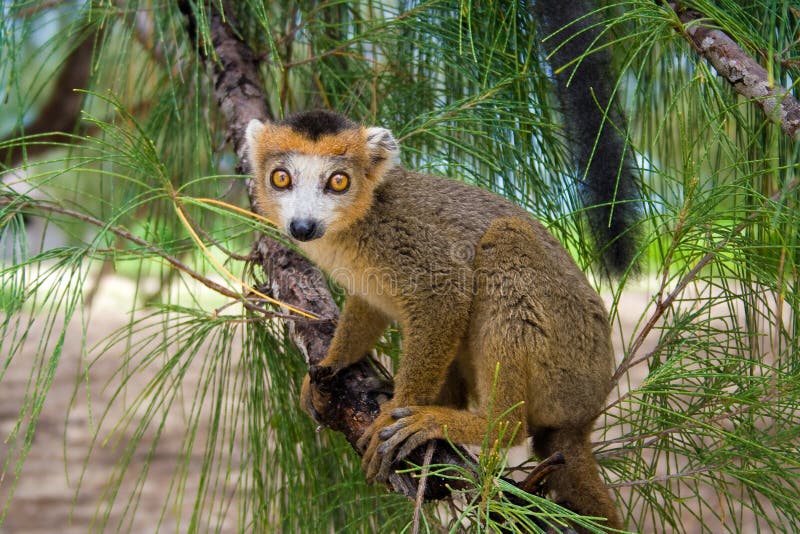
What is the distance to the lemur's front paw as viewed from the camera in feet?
6.94

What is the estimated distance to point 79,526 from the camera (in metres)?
6.48

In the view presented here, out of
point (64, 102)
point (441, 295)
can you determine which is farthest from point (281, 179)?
point (64, 102)

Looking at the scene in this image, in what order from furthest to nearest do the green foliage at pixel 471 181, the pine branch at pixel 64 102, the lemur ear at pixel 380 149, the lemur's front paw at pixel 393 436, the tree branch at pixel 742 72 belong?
the pine branch at pixel 64 102 < the lemur ear at pixel 380 149 < the lemur's front paw at pixel 393 436 < the green foliage at pixel 471 181 < the tree branch at pixel 742 72

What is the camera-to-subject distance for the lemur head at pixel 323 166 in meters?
2.47

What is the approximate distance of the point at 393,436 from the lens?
215 centimetres

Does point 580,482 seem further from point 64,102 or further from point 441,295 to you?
point 64,102

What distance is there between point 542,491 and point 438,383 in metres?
0.44

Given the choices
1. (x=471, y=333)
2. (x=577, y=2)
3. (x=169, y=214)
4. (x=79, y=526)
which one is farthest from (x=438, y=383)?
(x=79, y=526)

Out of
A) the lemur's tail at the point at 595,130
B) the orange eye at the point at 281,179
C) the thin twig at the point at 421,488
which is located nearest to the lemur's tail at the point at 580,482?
the thin twig at the point at 421,488

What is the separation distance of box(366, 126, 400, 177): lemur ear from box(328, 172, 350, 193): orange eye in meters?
0.13

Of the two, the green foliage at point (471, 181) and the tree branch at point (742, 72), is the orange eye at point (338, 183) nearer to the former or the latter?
the green foliage at point (471, 181)

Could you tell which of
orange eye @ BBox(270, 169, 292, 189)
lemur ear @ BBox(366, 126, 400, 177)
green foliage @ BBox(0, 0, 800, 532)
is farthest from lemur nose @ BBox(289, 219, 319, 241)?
lemur ear @ BBox(366, 126, 400, 177)

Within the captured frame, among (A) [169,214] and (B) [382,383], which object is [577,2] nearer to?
(B) [382,383]

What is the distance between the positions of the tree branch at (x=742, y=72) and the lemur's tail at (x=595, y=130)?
0.61 metres
